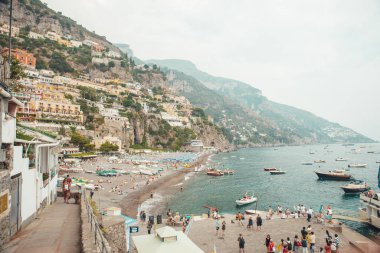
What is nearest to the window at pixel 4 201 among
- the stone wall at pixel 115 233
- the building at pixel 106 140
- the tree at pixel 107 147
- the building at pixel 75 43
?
the stone wall at pixel 115 233

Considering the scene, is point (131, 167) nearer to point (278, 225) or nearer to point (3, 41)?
point (278, 225)

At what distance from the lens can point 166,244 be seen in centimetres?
1430

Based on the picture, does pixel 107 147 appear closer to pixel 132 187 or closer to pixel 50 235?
pixel 132 187

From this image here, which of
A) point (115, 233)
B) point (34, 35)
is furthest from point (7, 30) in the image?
point (115, 233)

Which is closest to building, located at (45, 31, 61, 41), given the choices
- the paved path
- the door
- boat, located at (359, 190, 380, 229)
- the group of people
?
the paved path

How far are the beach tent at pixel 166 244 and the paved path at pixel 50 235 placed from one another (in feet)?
10.9

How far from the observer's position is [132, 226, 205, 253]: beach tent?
13.9 meters

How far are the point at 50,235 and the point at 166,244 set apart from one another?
5.38 meters

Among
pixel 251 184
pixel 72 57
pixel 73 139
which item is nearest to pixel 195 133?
pixel 72 57

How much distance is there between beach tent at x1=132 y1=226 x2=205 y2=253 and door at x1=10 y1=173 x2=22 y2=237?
224 inches

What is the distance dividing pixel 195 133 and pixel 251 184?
104m

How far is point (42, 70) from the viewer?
394ft

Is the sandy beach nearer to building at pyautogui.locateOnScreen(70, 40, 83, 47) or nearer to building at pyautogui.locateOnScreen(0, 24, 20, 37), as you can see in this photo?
building at pyautogui.locateOnScreen(0, 24, 20, 37)

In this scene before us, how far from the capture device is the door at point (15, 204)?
1253cm
